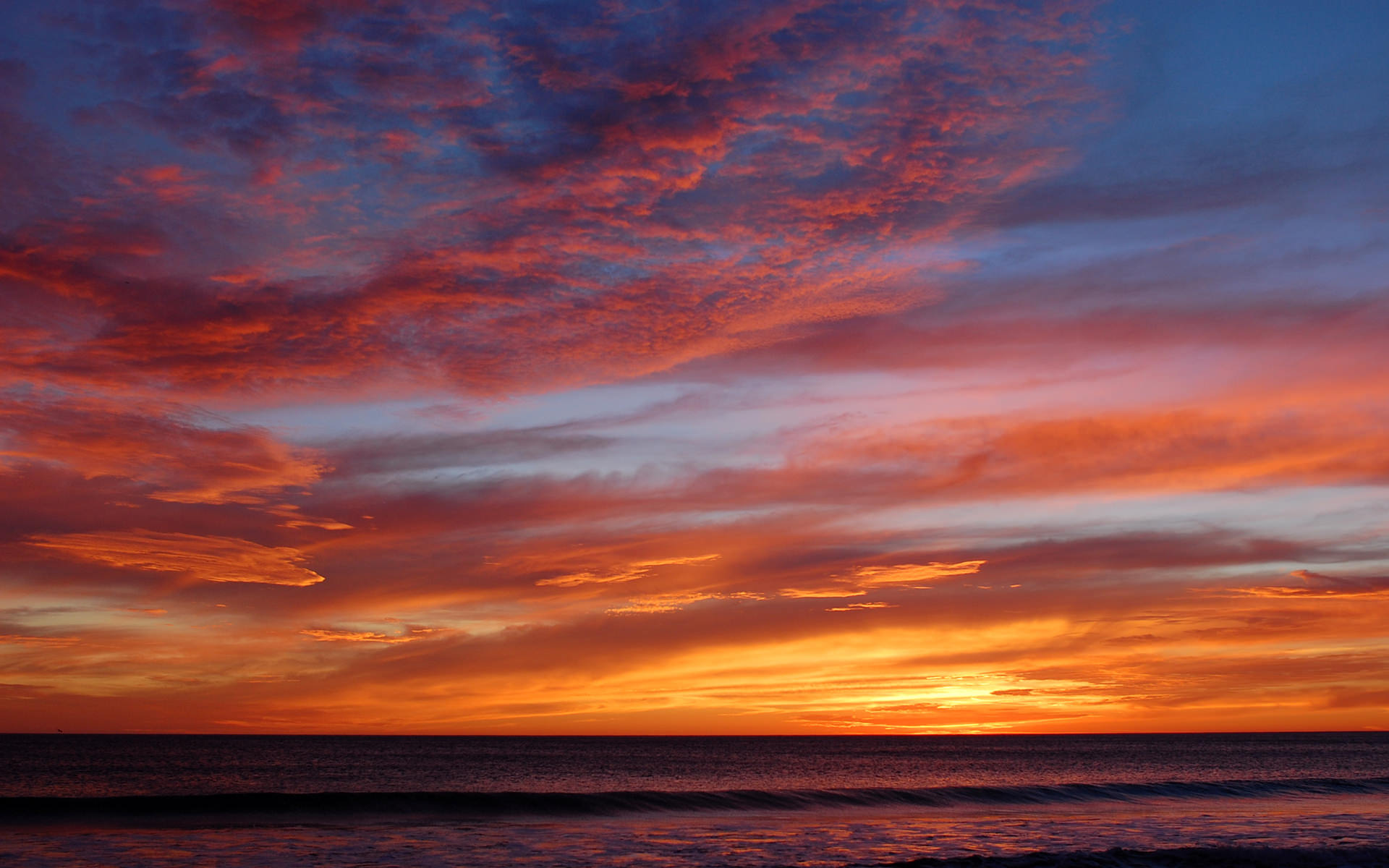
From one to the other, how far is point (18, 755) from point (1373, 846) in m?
127

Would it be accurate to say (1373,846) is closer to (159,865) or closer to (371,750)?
(159,865)

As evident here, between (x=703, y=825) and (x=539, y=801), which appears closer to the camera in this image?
(x=703, y=825)

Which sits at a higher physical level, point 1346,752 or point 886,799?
point 886,799

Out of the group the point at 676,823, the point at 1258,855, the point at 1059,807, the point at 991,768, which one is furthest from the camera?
the point at 991,768

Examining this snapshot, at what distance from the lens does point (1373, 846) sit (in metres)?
26.0

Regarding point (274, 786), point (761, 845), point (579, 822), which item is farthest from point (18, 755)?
point (761, 845)

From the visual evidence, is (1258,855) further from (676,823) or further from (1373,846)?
(676,823)

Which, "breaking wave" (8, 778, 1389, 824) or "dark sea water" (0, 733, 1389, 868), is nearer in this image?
"dark sea water" (0, 733, 1389, 868)

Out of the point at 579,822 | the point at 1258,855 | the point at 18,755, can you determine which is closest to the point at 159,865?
the point at 579,822

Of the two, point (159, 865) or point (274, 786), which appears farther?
point (274, 786)

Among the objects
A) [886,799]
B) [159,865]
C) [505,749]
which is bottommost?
[505,749]

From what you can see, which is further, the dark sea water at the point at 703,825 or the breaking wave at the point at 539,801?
the breaking wave at the point at 539,801

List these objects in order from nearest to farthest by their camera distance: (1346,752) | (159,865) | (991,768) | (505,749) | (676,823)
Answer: (159,865), (676,823), (991,768), (1346,752), (505,749)

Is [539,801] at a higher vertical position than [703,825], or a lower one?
lower
